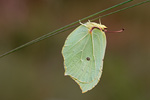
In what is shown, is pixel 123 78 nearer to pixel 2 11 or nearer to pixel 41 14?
pixel 41 14

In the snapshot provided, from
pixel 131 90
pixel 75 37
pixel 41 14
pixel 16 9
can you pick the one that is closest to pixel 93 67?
pixel 75 37

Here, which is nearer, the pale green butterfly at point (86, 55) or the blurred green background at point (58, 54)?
the pale green butterfly at point (86, 55)

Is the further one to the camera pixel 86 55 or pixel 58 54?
pixel 58 54

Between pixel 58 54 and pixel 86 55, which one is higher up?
pixel 58 54

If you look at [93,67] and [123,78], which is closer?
[93,67]
